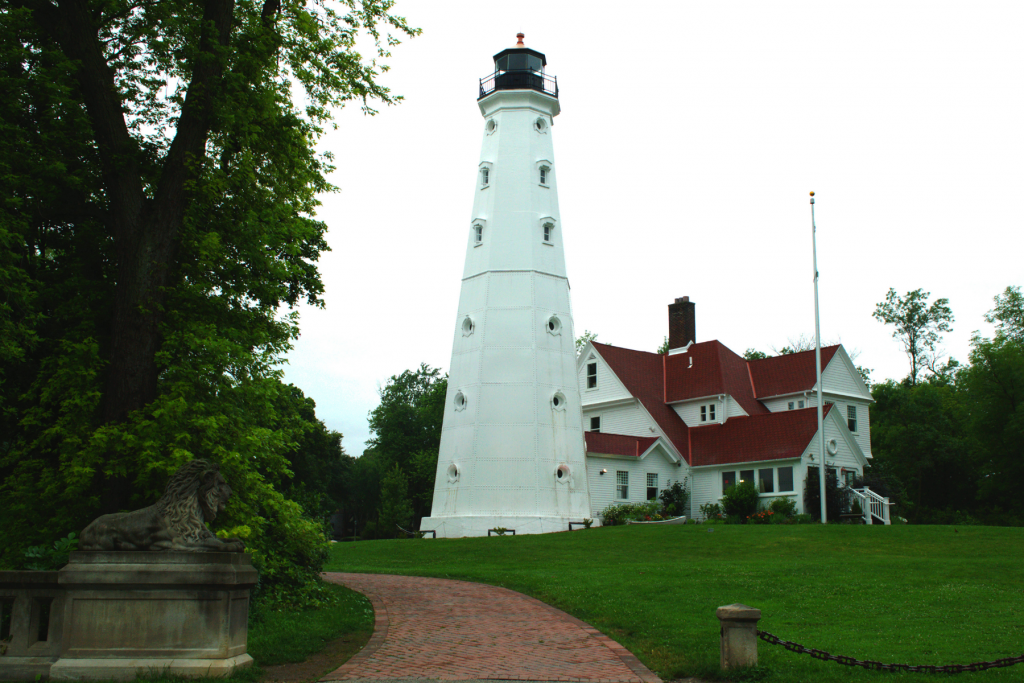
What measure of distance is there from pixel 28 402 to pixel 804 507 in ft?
96.7

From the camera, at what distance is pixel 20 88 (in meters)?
12.6

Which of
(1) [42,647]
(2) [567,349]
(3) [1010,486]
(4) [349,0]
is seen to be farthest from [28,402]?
(3) [1010,486]

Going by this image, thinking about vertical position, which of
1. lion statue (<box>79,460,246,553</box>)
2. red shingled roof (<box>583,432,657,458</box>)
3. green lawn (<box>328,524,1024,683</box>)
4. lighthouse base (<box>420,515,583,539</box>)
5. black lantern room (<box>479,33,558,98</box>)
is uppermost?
black lantern room (<box>479,33,558,98</box>)

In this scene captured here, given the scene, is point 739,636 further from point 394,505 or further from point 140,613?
point 394,505

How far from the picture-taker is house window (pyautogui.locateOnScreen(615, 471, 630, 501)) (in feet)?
121

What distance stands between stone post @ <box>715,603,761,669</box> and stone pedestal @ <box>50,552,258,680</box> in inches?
211

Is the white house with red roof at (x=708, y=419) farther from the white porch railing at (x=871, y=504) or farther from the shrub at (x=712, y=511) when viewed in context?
the white porch railing at (x=871, y=504)

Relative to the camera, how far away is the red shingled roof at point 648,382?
40.4m

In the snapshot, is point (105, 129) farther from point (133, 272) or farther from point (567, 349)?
point (567, 349)

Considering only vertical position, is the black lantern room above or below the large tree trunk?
above

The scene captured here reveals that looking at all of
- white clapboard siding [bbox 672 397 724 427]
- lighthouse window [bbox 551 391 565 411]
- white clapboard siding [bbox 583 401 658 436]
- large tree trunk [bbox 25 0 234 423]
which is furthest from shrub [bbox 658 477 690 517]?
large tree trunk [bbox 25 0 234 423]

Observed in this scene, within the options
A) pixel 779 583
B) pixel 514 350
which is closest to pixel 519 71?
pixel 514 350

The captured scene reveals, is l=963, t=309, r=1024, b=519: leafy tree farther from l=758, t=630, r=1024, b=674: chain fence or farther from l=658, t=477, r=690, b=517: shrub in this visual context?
l=758, t=630, r=1024, b=674: chain fence

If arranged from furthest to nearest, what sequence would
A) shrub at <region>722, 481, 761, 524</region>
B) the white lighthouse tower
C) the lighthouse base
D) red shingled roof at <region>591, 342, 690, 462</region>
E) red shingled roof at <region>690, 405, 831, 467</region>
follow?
red shingled roof at <region>591, 342, 690, 462</region> < red shingled roof at <region>690, 405, 831, 467</region> < shrub at <region>722, 481, 761, 524</region> < the white lighthouse tower < the lighthouse base
